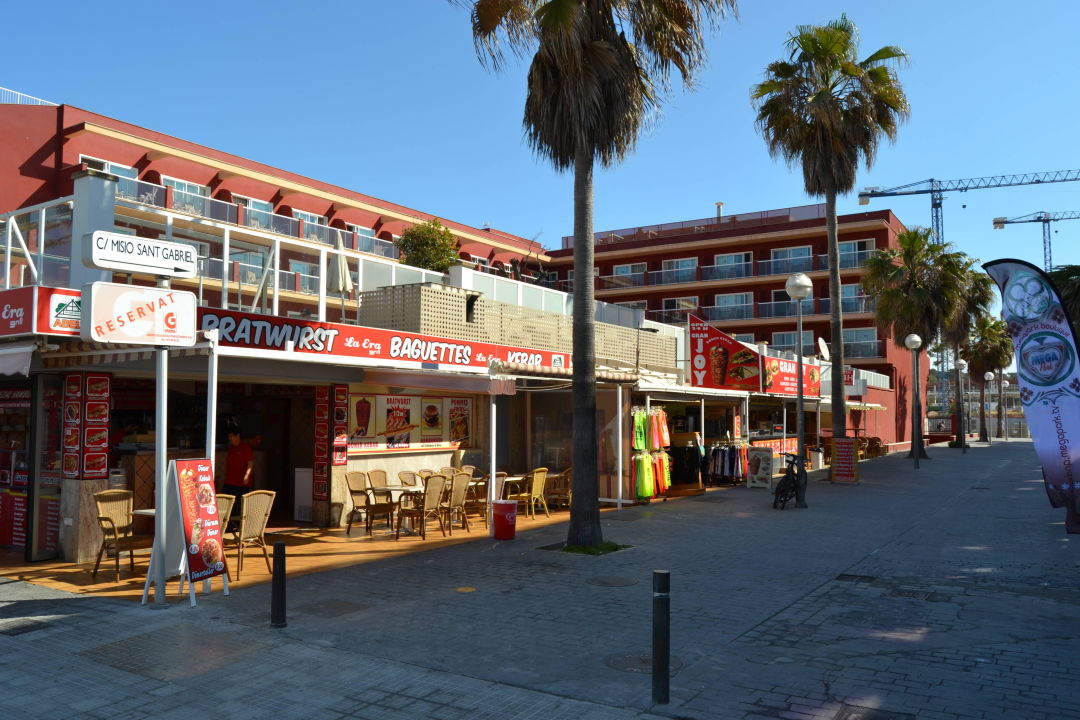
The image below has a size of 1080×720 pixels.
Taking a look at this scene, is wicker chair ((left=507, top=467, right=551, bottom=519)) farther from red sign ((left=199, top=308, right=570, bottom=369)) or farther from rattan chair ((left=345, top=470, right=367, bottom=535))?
rattan chair ((left=345, top=470, right=367, bottom=535))

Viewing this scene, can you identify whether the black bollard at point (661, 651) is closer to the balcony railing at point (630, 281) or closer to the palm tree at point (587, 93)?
the palm tree at point (587, 93)

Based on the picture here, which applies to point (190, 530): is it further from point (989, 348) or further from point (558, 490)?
point (989, 348)

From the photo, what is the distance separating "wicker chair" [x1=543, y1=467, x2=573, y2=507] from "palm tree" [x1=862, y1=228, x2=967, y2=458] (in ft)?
74.1

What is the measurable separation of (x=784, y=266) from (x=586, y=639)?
1690 inches

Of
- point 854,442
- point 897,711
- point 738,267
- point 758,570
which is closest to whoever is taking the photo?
point 897,711

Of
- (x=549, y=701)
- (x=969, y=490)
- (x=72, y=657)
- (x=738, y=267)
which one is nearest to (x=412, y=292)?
(x=72, y=657)

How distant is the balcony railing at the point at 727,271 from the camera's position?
156 ft

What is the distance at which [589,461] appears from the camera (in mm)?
11484

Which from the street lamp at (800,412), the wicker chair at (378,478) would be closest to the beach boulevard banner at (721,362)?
the street lamp at (800,412)

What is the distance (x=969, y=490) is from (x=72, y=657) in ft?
68.0

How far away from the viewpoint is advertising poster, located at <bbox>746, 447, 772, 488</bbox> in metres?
20.6

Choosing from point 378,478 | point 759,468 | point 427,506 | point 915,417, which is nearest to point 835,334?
point 759,468

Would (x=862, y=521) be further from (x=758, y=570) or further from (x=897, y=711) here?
(x=897, y=711)

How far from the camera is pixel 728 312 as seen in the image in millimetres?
47875
